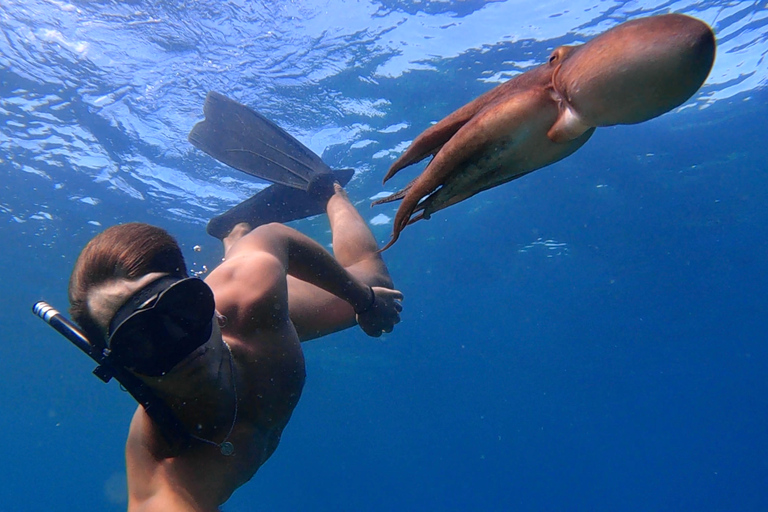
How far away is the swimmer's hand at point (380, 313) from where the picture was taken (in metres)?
4.68

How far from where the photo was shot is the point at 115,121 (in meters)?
12.6

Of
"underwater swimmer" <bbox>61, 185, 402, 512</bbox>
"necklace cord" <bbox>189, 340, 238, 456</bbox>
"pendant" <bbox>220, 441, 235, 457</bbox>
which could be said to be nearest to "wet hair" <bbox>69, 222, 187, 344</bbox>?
"underwater swimmer" <bbox>61, 185, 402, 512</bbox>

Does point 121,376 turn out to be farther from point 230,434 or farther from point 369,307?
point 369,307

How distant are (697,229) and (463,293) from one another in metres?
13.7

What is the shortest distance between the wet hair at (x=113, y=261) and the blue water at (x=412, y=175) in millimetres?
2150

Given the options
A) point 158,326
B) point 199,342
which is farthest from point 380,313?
point 158,326

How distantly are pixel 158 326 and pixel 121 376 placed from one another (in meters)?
0.38

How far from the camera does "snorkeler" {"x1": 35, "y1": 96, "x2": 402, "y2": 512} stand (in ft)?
8.50

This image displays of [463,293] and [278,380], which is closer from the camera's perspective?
[278,380]

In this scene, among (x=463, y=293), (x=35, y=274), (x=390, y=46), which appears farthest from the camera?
(x=463, y=293)

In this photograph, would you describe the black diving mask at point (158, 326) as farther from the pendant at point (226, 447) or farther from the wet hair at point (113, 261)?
the pendant at point (226, 447)

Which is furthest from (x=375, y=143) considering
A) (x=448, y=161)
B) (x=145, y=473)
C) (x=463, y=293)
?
(x=463, y=293)

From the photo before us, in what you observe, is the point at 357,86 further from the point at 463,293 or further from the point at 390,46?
the point at 463,293

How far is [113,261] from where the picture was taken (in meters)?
2.59
